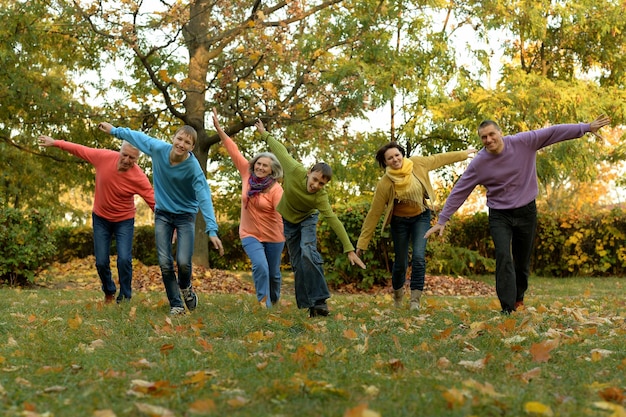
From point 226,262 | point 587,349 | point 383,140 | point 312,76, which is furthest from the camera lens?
point 383,140

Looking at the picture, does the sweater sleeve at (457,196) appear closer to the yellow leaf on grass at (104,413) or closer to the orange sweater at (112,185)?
the orange sweater at (112,185)

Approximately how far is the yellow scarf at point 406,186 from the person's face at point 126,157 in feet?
9.00

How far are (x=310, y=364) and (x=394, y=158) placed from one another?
152 inches

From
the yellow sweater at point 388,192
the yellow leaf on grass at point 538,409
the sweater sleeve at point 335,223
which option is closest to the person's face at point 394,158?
the yellow sweater at point 388,192

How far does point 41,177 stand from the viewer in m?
20.0

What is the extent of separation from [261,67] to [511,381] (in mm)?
12665

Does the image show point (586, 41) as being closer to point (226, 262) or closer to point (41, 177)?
point (226, 262)

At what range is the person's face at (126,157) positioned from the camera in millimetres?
8156

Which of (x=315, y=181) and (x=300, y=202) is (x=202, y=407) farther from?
(x=300, y=202)

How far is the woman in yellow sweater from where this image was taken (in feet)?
25.9

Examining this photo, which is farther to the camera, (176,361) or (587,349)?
(587,349)

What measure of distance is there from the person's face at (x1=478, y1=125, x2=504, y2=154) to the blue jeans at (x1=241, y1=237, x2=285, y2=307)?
2.35 metres

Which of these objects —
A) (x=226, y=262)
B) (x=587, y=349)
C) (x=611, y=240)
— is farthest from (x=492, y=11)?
(x=587, y=349)

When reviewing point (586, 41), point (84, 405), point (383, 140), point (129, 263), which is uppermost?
point (586, 41)
